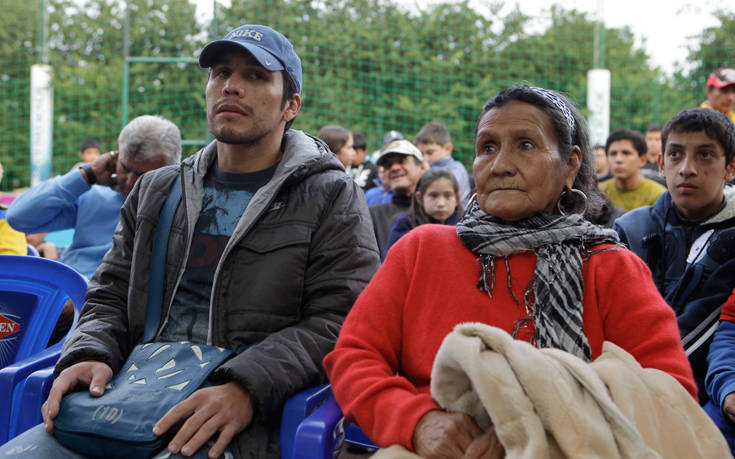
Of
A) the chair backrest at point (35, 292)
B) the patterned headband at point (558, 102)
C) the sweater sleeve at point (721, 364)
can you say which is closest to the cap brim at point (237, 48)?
the patterned headband at point (558, 102)

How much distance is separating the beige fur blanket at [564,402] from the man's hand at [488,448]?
0.03 metres

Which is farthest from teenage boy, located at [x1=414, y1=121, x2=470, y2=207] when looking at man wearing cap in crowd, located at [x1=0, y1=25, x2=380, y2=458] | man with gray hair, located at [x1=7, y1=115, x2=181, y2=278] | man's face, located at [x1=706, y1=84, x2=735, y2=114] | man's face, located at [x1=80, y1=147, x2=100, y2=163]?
man's face, located at [x1=80, y1=147, x2=100, y2=163]

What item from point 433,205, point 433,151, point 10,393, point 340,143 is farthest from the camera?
point 433,151

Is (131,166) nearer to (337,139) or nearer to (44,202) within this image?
(44,202)

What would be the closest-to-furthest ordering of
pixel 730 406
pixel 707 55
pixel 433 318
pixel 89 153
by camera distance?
1. pixel 433 318
2. pixel 730 406
3. pixel 89 153
4. pixel 707 55

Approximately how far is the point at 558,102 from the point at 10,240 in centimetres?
300

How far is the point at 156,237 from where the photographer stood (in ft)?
6.72

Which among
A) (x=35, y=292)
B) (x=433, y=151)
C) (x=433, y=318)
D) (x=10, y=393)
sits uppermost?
(x=433, y=151)

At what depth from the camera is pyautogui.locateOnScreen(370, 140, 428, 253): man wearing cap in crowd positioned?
5.00 m

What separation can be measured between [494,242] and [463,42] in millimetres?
9193

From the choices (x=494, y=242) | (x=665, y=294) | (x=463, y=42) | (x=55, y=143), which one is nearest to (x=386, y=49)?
(x=463, y=42)

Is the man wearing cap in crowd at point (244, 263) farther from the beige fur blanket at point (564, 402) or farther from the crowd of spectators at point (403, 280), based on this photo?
the beige fur blanket at point (564, 402)

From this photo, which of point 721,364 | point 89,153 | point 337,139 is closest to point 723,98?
point 337,139

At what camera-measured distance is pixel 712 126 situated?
242 centimetres
